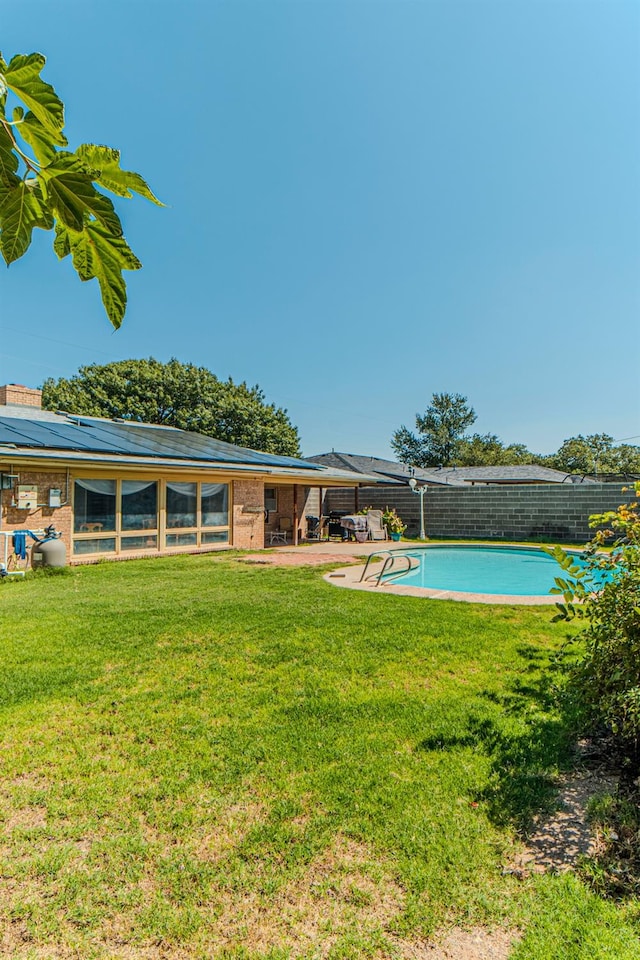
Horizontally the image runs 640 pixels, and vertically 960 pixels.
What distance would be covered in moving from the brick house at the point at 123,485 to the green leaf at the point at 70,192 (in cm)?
1072

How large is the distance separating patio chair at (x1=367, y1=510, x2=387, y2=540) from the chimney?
1316 centimetres

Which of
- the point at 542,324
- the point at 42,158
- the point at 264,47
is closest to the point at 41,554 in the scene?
the point at 264,47

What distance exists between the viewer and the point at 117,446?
511 inches

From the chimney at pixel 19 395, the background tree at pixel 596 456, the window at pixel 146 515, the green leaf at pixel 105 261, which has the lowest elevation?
the window at pixel 146 515

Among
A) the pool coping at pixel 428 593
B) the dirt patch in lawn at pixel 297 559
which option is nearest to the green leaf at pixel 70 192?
the pool coping at pixel 428 593

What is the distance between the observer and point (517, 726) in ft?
11.6

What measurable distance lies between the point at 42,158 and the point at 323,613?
6327mm

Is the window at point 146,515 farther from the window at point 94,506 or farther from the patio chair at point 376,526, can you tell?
the patio chair at point 376,526

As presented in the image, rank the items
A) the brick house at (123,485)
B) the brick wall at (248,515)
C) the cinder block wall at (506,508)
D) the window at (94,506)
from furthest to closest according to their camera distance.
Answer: the cinder block wall at (506,508) → the brick wall at (248,515) → the window at (94,506) → the brick house at (123,485)

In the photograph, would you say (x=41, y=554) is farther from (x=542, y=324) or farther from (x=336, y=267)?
(x=542, y=324)

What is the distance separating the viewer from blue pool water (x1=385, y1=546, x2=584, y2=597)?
1123cm

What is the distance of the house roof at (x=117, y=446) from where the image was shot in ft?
35.8

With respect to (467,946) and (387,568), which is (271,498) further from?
(467,946)

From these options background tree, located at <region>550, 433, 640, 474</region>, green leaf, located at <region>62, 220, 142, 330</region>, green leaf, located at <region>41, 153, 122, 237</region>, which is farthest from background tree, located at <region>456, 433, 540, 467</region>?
green leaf, located at <region>41, 153, 122, 237</region>
